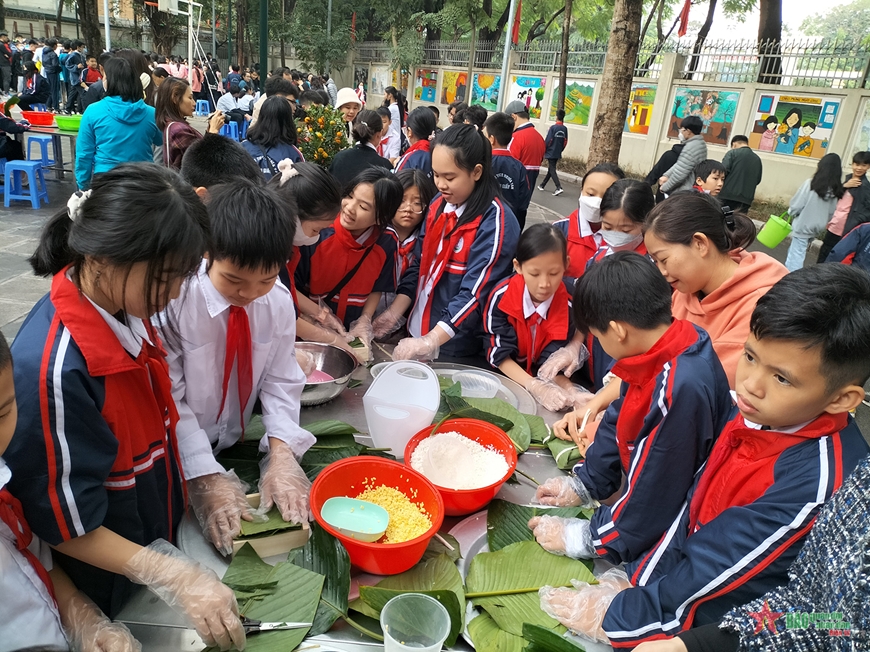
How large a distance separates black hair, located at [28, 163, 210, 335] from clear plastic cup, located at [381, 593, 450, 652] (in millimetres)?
692

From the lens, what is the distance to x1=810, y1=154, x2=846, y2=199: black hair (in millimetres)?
5492

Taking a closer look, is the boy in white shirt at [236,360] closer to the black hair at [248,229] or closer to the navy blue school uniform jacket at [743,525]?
the black hair at [248,229]

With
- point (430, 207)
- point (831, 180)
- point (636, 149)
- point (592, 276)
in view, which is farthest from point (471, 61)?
point (592, 276)

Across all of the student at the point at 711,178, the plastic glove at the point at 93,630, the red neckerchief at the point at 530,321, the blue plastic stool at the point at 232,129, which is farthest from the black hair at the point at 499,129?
the blue plastic stool at the point at 232,129

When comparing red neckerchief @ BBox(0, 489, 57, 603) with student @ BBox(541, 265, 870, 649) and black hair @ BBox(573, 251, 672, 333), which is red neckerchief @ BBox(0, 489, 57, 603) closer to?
student @ BBox(541, 265, 870, 649)

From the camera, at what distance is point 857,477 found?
0.87m

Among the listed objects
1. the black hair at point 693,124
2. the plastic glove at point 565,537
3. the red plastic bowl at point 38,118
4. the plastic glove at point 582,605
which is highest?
the black hair at point 693,124

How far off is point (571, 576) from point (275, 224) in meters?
1.04

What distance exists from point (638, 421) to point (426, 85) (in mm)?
19001

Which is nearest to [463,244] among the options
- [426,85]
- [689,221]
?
[689,221]

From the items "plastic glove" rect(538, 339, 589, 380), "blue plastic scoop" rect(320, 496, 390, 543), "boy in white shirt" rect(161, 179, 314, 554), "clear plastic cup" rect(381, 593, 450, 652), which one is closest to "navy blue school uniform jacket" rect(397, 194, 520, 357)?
"plastic glove" rect(538, 339, 589, 380)

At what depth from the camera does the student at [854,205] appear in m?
5.20

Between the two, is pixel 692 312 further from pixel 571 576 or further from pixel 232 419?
pixel 232 419

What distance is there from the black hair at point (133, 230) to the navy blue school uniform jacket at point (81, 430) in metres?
0.07
